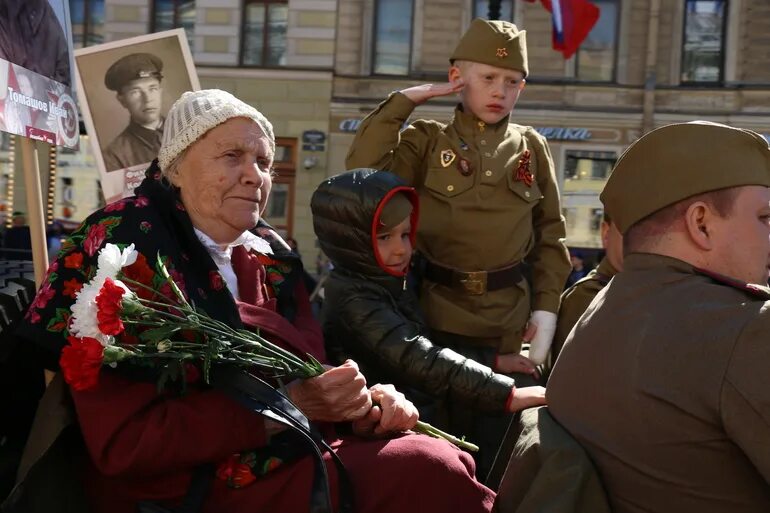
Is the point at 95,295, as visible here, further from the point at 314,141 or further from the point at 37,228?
the point at 314,141

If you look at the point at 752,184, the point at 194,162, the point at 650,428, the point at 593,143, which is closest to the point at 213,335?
the point at 194,162

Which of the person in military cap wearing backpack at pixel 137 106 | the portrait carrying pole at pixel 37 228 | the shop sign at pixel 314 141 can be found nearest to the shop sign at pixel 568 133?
the shop sign at pixel 314 141

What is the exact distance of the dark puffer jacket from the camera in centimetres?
303

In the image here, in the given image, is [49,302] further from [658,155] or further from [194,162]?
[658,155]

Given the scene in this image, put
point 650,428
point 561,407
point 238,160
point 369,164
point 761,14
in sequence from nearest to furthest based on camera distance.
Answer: point 650,428 → point 561,407 → point 238,160 → point 369,164 → point 761,14

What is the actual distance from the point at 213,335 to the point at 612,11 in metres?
20.5

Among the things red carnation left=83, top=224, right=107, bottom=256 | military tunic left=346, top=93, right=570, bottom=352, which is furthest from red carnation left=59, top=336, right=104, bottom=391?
military tunic left=346, top=93, right=570, bottom=352

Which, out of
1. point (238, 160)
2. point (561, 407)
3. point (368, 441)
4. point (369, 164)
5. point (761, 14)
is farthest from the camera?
point (761, 14)

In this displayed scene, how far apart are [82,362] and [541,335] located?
6.39 ft

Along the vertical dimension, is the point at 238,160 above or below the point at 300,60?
below

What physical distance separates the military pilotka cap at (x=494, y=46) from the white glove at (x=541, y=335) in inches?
35.4

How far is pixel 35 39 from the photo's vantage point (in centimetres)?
332

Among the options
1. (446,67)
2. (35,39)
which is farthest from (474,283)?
(446,67)

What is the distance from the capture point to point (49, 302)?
7.85 ft
